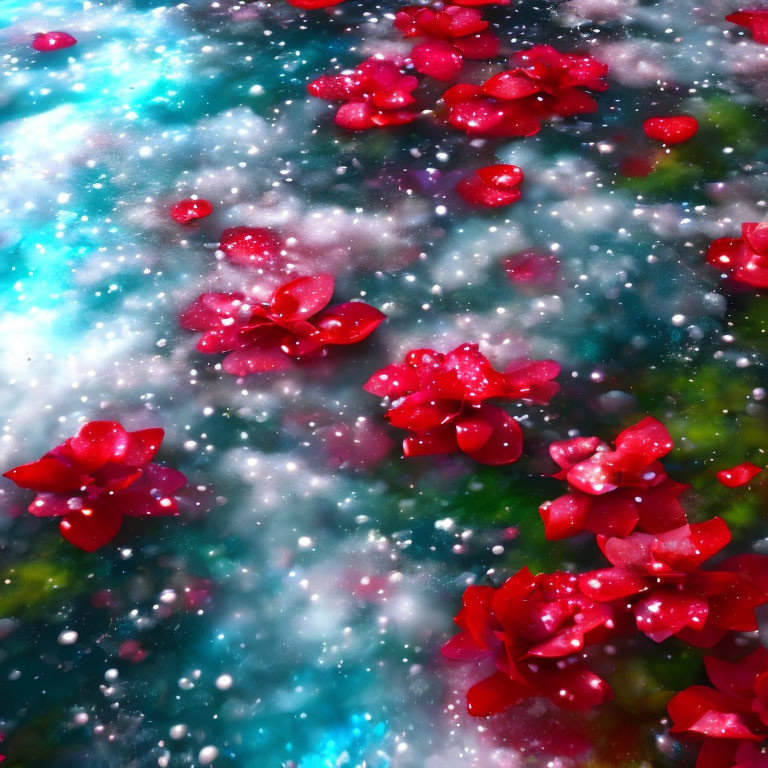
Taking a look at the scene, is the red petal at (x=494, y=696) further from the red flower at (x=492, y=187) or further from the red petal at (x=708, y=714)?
the red flower at (x=492, y=187)

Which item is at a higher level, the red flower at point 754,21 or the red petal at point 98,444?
the red flower at point 754,21

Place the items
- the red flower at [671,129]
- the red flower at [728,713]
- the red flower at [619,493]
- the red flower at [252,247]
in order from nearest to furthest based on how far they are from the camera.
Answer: the red flower at [728,713] → the red flower at [619,493] → the red flower at [252,247] → the red flower at [671,129]

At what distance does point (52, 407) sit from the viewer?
0.94m

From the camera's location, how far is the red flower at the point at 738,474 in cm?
84

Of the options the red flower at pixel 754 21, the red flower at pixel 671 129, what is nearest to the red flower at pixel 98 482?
the red flower at pixel 671 129

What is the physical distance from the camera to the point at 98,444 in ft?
2.85

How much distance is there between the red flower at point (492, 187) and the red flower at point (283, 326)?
0.24m

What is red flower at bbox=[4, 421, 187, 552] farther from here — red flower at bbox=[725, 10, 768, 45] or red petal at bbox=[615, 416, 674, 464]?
red flower at bbox=[725, 10, 768, 45]

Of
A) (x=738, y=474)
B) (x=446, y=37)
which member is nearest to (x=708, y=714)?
(x=738, y=474)

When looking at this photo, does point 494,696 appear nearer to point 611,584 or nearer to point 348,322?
point 611,584

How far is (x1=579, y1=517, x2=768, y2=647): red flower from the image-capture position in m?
0.73

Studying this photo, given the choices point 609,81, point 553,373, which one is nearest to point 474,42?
point 609,81

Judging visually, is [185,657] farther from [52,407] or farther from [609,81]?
[609,81]

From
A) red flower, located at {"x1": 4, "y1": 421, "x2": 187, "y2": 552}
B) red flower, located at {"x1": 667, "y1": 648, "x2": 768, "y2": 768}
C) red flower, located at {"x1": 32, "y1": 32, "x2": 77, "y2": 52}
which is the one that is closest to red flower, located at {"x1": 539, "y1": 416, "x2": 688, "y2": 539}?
red flower, located at {"x1": 667, "y1": 648, "x2": 768, "y2": 768}
